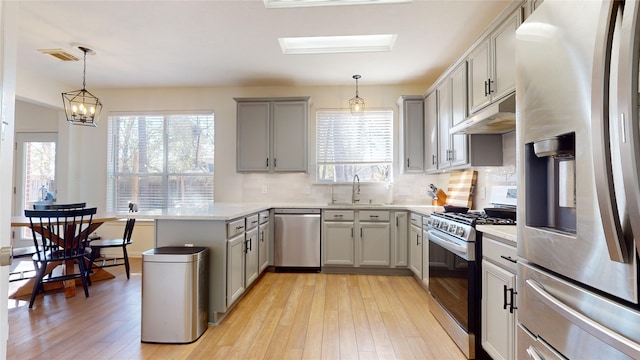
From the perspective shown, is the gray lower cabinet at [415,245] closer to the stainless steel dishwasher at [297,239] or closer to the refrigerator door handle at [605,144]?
the stainless steel dishwasher at [297,239]

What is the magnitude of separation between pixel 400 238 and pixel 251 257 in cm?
188

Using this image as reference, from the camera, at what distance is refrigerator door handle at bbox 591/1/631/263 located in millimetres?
753

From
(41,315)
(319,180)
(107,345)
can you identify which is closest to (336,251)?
(319,180)

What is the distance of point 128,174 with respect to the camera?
496 centimetres

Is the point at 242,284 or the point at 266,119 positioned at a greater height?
the point at 266,119

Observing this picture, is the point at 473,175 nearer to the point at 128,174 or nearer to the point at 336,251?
the point at 336,251

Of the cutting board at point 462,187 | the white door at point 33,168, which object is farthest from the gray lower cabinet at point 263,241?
the white door at point 33,168

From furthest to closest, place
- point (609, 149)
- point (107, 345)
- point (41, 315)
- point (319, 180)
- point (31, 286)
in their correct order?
point (319, 180), point (31, 286), point (41, 315), point (107, 345), point (609, 149)

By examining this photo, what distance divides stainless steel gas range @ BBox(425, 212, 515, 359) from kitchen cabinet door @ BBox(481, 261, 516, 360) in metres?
0.08

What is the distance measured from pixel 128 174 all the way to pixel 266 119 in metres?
2.50

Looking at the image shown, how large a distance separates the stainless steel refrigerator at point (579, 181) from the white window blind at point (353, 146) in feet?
11.2

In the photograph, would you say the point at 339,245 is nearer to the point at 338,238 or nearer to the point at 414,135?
the point at 338,238

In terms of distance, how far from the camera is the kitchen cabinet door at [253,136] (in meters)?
4.40

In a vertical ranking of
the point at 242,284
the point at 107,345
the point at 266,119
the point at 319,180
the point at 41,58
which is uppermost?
the point at 41,58
